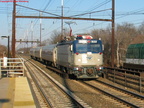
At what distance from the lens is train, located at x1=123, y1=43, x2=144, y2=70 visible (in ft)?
83.8

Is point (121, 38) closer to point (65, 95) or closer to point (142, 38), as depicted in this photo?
point (142, 38)

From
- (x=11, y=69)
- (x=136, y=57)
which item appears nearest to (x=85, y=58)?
(x=11, y=69)

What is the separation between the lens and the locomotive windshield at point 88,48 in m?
18.0

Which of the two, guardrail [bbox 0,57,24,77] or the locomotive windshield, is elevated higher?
the locomotive windshield

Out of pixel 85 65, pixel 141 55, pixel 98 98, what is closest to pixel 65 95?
pixel 98 98

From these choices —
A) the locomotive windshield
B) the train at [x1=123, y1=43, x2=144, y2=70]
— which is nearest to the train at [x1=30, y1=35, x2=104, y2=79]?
the locomotive windshield

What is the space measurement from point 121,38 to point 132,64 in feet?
68.4

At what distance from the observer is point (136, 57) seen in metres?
27.0

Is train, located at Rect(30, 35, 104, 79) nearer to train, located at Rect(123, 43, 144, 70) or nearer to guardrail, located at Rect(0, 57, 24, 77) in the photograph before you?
guardrail, located at Rect(0, 57, 24, 77)

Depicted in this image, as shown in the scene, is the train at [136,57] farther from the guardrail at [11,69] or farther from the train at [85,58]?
the guardrail at [11,69]

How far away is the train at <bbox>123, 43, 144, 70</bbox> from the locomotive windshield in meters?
7.96

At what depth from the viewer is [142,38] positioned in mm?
47125

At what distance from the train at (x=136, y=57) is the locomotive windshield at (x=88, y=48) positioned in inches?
313

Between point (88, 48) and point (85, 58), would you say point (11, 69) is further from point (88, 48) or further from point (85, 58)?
point (88, 48)
